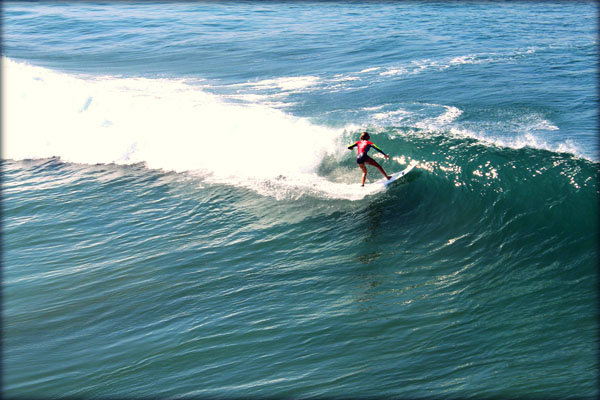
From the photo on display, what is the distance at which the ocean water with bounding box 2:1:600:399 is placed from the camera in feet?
23.2

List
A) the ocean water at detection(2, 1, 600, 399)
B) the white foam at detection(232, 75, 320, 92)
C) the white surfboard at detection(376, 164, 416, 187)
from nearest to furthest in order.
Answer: the ocean water at detection(2, 1, 600, 399), the white surfboard at detection(376, 164, 416, 187), the white foam at detection(232, 75, 320, 92)

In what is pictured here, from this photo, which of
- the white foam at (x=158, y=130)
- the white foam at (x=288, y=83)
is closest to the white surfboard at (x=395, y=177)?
the white foam at (x=158, y=130)

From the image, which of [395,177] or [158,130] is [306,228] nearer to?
[395,177]

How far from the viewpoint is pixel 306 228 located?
436 inches

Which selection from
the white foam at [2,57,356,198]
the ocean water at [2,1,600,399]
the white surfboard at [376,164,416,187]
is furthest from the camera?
the white foam at [2,57,356,198]

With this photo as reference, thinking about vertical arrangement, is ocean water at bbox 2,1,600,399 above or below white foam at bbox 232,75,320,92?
below

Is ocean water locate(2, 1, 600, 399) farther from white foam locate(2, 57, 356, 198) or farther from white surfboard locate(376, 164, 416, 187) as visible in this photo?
white surfboard locate(376, 164, 416, 187)

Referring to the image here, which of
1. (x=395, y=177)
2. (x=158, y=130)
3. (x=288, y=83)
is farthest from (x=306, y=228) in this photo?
(x=288, y=83)

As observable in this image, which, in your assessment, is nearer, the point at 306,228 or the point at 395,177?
the point at 306,228

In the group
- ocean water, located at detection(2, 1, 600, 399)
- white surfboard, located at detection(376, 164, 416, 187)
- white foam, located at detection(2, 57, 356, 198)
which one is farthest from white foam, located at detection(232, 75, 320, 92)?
white surfboard, located at detection(376, 164, 416, 187)

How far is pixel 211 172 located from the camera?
14602mm

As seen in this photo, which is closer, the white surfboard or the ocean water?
the ocean water

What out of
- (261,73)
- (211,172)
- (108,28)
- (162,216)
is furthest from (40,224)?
(108,28)

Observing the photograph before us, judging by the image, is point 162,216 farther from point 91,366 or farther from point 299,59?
point 299,59
